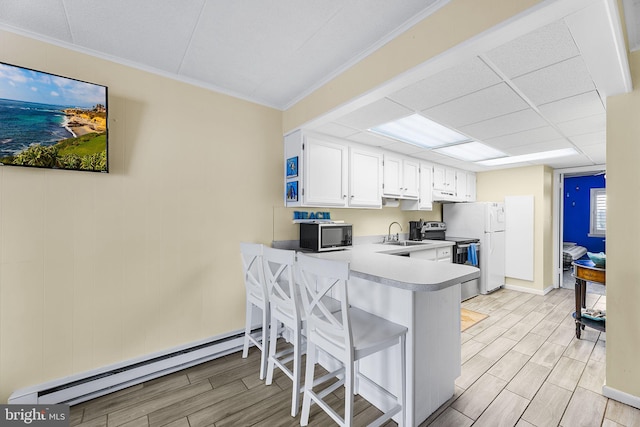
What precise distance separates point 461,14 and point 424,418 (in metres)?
2.42

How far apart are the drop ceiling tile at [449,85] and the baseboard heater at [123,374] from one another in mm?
2676

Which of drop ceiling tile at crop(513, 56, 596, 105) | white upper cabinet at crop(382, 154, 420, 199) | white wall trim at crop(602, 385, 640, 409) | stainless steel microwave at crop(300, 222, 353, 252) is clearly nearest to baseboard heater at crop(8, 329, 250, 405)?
stainless steel microwave at crop(300, 222, 353, 252)

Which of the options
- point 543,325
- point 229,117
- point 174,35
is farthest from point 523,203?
point 174,35

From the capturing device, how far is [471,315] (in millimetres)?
3564

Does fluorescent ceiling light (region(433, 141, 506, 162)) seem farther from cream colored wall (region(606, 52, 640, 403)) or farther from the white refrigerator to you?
cream colored wall (region(606, 52, 640, 403))

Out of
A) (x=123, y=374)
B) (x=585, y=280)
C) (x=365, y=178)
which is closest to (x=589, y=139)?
(x=585, y=280)

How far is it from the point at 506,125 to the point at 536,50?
4.39 ft

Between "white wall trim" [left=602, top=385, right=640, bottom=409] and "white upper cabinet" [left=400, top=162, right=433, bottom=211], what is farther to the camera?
"white upper cabinet" [left=400, top=162, right=433, bottom=211]

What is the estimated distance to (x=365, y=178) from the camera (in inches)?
134

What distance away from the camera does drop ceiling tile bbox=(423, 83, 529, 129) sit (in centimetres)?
205

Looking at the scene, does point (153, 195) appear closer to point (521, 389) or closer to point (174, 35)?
point (174, 35)

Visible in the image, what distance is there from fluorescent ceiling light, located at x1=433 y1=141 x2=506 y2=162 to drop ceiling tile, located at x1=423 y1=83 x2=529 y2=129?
0.96 m

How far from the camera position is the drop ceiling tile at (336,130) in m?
2.73

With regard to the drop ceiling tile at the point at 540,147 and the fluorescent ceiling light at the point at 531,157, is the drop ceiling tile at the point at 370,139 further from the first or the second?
the fluorescent ceiling light at the point at 531,157
